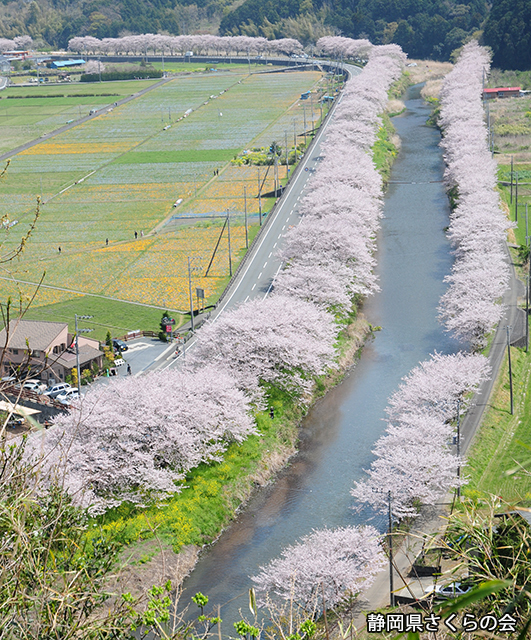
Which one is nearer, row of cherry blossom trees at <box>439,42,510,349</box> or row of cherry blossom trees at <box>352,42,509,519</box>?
row of cherry blossom trees at <box>352,42,509,519</box>

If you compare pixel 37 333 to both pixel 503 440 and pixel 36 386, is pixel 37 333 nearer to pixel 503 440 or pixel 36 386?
pixel 36 386

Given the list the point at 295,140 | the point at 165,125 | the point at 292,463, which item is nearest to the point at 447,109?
the point at 295,140

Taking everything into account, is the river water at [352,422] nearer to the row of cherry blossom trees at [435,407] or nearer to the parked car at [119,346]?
the row of cherry blossom trees at [435,407]

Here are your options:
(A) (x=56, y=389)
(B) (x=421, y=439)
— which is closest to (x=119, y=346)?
(A) (x=56, y=389)

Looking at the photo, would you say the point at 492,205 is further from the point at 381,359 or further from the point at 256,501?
the point at 256,501

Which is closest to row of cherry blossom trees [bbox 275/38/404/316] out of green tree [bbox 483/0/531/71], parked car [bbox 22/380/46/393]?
parked car [bbox 22/380/46/393]

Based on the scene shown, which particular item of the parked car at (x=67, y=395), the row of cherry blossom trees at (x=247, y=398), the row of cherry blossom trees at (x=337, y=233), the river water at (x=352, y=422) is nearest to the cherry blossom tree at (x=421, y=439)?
the river water at (x=352, y=422)

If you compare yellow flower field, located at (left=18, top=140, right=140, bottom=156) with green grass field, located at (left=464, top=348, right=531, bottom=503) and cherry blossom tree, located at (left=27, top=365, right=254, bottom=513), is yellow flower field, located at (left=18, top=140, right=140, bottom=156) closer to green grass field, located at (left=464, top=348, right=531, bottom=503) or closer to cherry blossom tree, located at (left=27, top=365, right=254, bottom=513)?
green grass field, located at (left=464, top=348, right=531, bottom=503)
